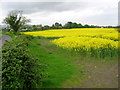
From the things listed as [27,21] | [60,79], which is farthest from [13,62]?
[27,21]

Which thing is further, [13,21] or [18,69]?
[13,21]

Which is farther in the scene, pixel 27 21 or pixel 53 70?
pixel 27 21

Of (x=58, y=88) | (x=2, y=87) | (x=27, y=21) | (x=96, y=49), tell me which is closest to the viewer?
(x=2, y=87)

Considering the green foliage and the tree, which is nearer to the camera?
the green foliage

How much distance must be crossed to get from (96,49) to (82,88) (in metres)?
7.08

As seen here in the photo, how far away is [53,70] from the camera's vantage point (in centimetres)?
846

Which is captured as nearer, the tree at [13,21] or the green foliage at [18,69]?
the green foliage at [18,69]

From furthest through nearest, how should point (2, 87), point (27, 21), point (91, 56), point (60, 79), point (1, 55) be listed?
point (27, 21) < point (91, 56) < point (60, 79) < point (1, 55) < point (2, 87)

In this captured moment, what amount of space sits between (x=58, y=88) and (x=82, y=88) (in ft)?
2.85

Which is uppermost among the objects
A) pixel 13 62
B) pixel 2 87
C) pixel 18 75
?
pixel 13 62

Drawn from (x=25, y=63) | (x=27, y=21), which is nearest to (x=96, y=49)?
(x=25, y=63)

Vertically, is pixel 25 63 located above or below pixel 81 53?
above

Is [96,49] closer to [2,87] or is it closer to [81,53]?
[81,53]

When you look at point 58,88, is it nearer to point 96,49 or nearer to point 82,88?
point 82,88
